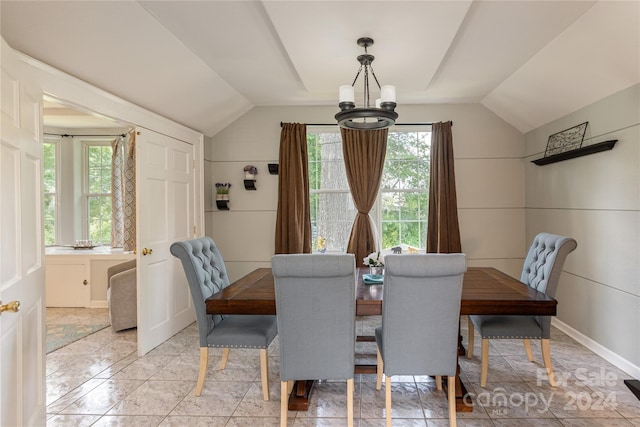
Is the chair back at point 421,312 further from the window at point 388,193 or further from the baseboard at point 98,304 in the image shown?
the baseboard at point 98,304

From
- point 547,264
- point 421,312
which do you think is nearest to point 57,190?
point 421,312

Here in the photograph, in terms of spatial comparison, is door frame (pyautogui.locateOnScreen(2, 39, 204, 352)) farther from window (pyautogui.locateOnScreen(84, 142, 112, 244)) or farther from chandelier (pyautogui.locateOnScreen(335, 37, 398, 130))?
window (pyautogui.locateOnScreen(84, 142, 112, 244))

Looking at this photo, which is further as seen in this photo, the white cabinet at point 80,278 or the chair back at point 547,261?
the white cabinet at point 80,278

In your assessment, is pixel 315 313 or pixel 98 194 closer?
pixel 315 313

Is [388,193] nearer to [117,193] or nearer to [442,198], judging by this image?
[442,198]

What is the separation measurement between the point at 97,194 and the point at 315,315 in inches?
194

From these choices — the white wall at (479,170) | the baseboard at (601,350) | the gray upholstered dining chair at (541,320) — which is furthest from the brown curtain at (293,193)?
the baseboard at (601,350)

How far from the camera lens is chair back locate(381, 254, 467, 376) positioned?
6.11 feet

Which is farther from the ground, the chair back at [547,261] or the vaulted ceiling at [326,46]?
the vaulted ceiling at [326,46]

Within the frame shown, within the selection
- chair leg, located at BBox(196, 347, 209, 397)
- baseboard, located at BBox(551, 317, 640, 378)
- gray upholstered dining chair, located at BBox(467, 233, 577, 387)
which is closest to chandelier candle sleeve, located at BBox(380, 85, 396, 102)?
gray upholstered dining chair, located at BBox(467, 233, 577, 387)

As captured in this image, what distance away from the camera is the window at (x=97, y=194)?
538 centimetres

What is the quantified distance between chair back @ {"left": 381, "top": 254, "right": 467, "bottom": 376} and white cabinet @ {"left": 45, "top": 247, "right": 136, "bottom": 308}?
12.8 ft

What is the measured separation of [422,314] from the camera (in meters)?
1.93

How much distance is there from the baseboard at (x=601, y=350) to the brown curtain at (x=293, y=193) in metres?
2.82
